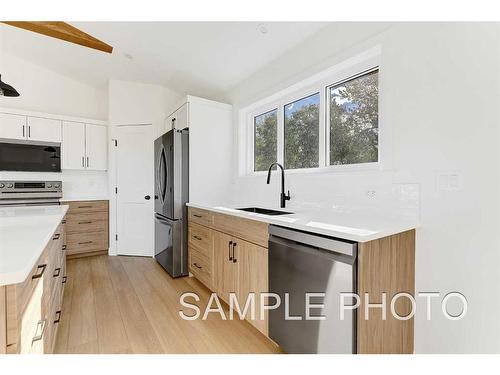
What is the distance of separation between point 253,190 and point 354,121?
1.34 meters

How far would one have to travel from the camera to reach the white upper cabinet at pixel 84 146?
3.86m

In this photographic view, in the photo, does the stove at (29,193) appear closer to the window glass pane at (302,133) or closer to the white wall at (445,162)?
the window glass pane at (302,133)

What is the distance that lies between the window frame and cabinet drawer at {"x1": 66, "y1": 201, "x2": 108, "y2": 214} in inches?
92.1

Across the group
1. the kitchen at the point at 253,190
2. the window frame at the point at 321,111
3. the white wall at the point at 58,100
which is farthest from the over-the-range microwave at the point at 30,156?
the window frame at the point at 321,111

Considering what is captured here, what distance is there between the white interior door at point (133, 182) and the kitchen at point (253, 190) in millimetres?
31

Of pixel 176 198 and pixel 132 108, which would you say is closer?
pixel 176 198

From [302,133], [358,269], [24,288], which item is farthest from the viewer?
[302,133]

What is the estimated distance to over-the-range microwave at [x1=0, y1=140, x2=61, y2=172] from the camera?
3.44 metres

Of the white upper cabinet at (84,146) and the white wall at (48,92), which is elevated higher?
the white wall at (48,92)

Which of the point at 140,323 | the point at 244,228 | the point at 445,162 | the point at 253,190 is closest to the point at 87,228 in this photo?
the point at 140,323

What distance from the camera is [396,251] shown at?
1.41 m

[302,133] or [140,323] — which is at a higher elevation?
[302,133]

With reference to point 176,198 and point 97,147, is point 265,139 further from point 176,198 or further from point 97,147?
point 97,147

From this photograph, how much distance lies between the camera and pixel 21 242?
1.11 m
